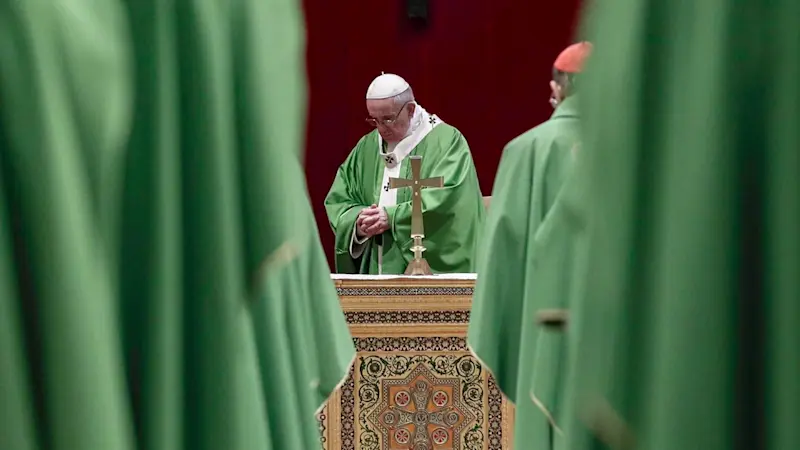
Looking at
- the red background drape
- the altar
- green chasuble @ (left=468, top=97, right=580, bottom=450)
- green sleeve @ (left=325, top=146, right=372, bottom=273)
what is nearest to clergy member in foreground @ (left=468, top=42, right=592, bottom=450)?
green chasuble @ (left=468, top=97, right=580, bottom=450)

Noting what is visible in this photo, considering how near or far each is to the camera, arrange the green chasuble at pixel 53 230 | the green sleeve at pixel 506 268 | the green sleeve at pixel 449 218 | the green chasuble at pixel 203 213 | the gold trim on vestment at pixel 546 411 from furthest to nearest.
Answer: the green sleeve at pixel 449 218 < the green sleeve at pixel 506 268 < the gold trim on vestment at pixel 546 411 < the green chasuble at pixel 203 213 < the green chasuble at pixel 53 230

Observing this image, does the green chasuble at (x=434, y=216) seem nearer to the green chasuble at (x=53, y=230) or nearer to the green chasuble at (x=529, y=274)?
the green chasuble at (x=529, y=274)

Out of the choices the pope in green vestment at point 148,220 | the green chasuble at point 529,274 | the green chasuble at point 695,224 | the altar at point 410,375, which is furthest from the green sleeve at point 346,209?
the green chasuble at point 695,224

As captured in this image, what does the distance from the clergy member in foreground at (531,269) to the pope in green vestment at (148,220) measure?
95 centimetres

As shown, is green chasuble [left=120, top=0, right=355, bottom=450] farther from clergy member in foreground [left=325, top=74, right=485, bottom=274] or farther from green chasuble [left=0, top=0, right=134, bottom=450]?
clergy member in foreground [left=325, top=74, right=485, bottom=274]

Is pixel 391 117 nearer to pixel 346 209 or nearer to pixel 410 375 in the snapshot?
pixel 346 209

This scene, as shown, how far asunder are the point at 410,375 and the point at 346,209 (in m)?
1.27

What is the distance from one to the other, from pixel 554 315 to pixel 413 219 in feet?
5.97

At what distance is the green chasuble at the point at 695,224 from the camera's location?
31.4 inches

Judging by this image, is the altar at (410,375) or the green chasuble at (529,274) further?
the altar at (410,375)

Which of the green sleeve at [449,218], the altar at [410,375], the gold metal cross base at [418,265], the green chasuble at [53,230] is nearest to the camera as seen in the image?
the green chasuble at [53,230]

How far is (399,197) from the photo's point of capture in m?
4.08

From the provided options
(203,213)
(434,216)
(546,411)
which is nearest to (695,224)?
(203,213)

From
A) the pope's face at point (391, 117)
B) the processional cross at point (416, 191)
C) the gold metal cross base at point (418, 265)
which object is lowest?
the gold metal cross base at point (418, 265)
